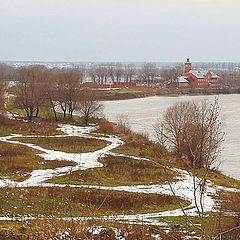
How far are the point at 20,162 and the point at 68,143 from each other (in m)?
7.52

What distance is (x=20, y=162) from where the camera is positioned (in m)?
22.9

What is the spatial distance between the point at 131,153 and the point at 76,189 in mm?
10773

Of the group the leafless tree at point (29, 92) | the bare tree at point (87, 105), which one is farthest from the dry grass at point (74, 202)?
the leafless tree at point (29, 92)

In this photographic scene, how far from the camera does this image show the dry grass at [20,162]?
2059 centimetres

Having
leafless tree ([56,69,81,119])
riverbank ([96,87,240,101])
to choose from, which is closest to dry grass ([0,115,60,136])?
leafless tree ([56,69,81,119])

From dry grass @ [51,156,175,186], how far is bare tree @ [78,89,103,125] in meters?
19.6

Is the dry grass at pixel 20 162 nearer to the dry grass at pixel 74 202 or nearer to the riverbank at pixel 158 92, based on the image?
the dry grass at pixel 74 202

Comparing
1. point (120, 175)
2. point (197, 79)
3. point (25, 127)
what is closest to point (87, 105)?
point (25, 127)

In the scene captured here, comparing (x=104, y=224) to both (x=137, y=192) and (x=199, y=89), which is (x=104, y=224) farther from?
(x=199, y=89)

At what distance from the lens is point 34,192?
16.2m

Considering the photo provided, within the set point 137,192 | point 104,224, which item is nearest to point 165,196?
point 137,192

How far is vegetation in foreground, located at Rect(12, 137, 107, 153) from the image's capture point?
1120 inches

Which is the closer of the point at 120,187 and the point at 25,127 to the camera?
the point at 120,187

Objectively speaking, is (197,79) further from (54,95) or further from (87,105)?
(87,105)
